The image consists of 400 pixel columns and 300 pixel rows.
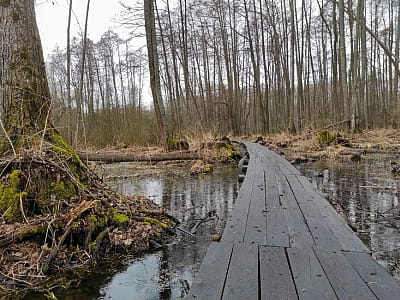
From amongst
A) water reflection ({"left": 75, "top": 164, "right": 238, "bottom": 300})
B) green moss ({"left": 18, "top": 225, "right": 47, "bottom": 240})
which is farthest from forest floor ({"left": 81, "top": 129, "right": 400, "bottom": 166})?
green moss ({"left": 18, "top": 225, "right": 47, "bottom": 240})

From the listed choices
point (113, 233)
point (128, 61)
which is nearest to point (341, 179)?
point (113, 233)

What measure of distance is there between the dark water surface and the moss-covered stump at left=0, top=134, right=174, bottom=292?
278mm

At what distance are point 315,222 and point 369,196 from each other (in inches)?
97.7

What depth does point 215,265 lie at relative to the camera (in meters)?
2.12

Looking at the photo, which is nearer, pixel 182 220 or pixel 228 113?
pixel 182 220

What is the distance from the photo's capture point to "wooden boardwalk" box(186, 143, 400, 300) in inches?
70.0

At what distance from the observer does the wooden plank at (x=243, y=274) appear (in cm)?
175

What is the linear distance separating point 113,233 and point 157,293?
1085mm

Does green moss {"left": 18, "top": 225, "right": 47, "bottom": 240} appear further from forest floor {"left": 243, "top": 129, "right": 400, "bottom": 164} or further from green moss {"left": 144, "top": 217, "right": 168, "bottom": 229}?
forest floor {"left": 243, "top": 129, "right": 400, "bottom": 164}

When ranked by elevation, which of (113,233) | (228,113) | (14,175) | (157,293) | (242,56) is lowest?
(157,293)

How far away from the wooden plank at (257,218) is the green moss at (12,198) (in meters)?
2.15

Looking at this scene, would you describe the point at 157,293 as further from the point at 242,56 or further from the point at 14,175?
the point at 242,56

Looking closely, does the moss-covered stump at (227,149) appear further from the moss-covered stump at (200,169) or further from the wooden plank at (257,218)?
the wooden plank at (257,218)

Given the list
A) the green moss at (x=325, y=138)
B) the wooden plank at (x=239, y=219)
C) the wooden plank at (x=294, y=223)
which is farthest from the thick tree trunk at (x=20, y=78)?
the green moss at (x=325, y=138)
